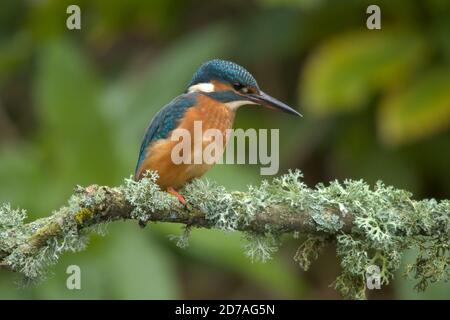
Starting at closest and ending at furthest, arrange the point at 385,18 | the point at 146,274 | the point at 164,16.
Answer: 1. the point at 146,274
2. the point at 385,18
3. the point at 164,16

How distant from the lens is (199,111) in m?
3.64

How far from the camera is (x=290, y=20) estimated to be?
22.4 feet

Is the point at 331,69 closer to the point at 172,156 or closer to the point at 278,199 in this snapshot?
the point at 172,156

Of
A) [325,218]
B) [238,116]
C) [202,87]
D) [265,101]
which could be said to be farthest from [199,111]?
[238,116]

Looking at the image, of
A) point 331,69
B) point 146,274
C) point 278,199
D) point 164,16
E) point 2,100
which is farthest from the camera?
point 2,100

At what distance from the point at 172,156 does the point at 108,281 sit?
7.57ft

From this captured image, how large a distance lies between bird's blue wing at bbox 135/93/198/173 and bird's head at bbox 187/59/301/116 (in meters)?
0.10

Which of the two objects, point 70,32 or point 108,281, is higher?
point 70,32

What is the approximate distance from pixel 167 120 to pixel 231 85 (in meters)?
0.31

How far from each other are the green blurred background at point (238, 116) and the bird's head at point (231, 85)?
170cm

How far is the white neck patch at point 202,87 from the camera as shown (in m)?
3.64

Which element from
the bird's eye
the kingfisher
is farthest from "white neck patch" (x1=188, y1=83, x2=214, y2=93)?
the bird's eye

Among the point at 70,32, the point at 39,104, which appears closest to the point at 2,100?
the point at 70,32

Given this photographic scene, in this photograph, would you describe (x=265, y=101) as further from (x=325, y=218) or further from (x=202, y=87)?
(x=325, y=218)
